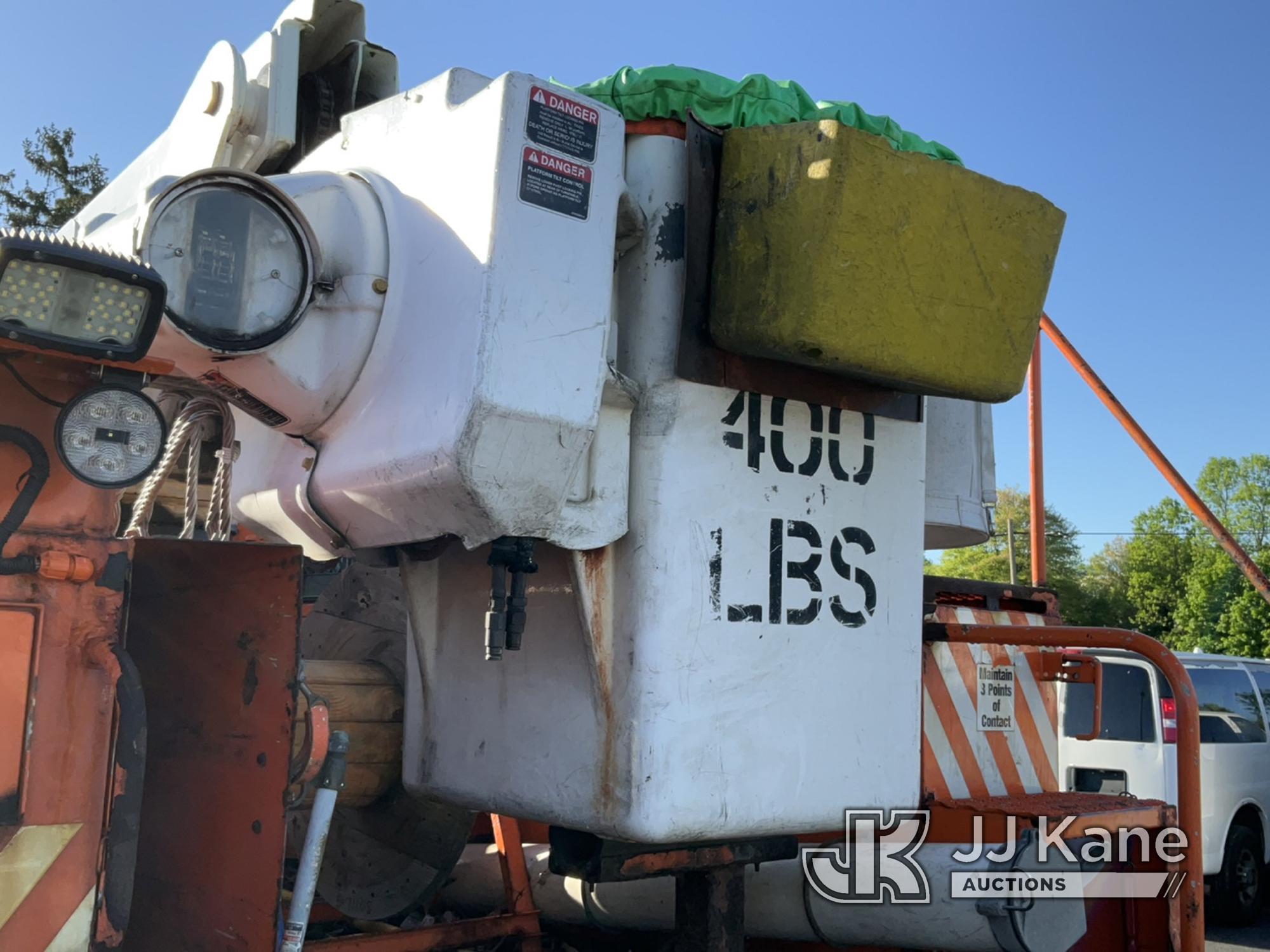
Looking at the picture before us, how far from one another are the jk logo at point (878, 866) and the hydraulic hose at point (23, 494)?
1.66 meters

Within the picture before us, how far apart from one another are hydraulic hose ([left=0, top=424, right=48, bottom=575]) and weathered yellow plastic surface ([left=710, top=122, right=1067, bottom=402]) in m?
1.16

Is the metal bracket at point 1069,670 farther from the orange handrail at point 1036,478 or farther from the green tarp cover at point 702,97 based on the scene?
the orange handrail at point 1036,478

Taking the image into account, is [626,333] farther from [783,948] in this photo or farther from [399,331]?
[783,948]

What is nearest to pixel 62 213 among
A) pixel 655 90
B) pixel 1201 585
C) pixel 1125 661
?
pixel 1125 661

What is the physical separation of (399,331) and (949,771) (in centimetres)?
172

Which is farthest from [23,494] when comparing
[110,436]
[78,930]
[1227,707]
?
[1227,707]

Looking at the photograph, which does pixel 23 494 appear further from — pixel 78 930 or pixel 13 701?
pixel 78 930

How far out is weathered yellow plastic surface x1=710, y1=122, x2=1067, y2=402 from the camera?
2227 mm

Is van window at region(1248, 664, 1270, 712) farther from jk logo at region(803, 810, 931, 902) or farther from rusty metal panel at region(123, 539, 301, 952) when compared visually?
rusty metal panel at region(123, 539, 301, 952)

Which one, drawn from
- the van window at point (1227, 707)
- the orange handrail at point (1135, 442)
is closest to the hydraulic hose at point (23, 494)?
the orange handrail at point (1135, 442)

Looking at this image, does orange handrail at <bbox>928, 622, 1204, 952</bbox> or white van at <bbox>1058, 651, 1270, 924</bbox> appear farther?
white van at <bbox>1058, 651, 1270, 924</bbox>

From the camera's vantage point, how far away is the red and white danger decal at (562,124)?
2.13 m

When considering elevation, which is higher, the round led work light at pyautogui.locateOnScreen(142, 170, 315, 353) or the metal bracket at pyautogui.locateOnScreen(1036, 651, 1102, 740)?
the round led work light at pyautogui.locateOnScreen(142, 170, 315, 353)

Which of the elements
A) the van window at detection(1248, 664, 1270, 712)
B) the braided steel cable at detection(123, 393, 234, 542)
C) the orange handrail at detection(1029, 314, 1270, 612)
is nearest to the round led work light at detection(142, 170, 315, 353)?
the braided steel cable at detection(123, 393, 234, 542)
